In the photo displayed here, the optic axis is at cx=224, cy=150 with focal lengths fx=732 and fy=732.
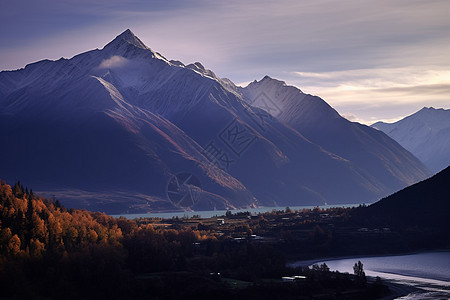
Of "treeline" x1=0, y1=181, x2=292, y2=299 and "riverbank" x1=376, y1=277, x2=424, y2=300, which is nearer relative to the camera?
"treeline" x1=0, y1=181, x2=292, y2=299

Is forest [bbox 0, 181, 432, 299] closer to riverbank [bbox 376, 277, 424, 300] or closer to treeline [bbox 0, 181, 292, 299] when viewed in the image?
treeline [bbox 0, 181, 292, 299]

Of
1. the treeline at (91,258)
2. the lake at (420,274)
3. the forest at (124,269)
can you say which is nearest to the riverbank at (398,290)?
the lake at (420,274)

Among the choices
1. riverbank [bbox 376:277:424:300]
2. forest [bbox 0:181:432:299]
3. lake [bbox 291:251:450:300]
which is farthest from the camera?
lake [bbox 291:251:450:300]

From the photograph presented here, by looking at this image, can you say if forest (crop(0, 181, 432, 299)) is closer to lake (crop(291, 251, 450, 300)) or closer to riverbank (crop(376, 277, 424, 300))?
riverbank (crop(376, 277, 424, 300))

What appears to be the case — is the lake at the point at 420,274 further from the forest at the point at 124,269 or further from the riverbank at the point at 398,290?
the forest at the point at 124,269

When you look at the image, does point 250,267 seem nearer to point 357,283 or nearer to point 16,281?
point 357,283

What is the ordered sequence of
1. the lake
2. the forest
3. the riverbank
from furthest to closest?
the lake, the riverbank, the forest

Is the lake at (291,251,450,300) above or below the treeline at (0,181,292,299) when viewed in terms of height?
below

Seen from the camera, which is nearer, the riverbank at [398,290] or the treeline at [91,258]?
the treeline at [91,258]

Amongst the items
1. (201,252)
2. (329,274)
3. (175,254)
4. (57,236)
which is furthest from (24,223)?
(329,274)

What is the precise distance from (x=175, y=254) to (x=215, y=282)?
29.7 meters

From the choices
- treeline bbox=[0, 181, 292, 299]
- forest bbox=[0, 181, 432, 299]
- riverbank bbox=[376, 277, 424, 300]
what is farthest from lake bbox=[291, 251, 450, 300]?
treeline bbox=[0, 181, 292, 299]

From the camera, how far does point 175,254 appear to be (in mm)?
174625

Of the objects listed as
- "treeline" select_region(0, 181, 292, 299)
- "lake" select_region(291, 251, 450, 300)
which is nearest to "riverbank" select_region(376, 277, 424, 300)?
"lake" select_region(291, 251, 450, 300)
